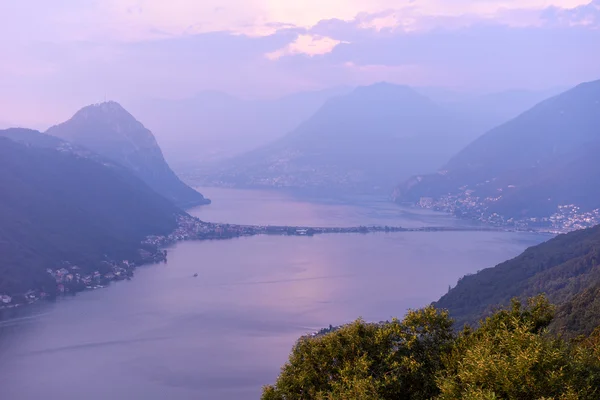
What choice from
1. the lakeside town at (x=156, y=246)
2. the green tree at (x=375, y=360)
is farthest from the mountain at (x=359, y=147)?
the green tree at (x=375, y=360)

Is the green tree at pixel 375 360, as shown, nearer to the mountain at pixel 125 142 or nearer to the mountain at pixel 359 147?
the mountain at pixel 125 142

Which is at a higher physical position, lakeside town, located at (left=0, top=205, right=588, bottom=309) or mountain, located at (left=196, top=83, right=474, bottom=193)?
mountain, located at (left=196, top=83, right=474, bottom=193)

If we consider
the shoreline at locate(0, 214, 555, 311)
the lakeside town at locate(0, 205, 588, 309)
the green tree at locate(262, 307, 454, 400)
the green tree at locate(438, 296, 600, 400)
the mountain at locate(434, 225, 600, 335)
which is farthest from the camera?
the lakeside town at locate(0, 205, 588, 309)

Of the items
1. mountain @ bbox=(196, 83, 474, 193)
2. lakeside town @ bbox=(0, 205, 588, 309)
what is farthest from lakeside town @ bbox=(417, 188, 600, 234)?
mountain @ bbox=(196, 83, 474, 193)

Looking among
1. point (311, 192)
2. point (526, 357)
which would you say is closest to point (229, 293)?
point (526, 357)

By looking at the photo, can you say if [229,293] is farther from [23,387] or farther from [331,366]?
[331,366]

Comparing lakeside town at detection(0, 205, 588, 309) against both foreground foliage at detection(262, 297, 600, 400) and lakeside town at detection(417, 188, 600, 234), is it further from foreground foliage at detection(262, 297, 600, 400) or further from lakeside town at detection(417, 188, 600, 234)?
foreground foliage at detection(262, 297, 600, 400)
